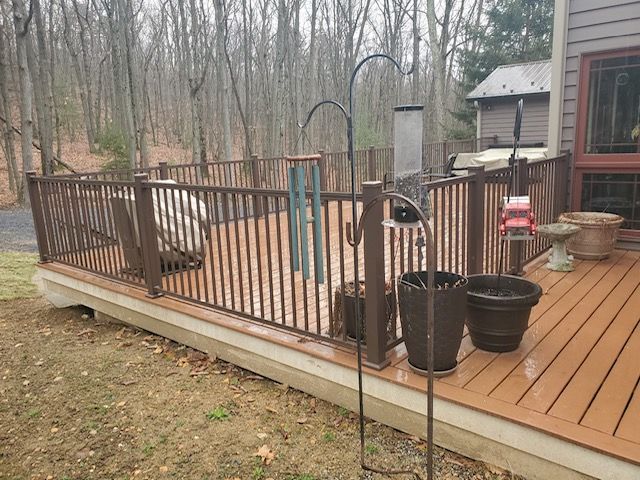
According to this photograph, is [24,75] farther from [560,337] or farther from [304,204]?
[560,337]

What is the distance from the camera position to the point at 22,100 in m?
11.1

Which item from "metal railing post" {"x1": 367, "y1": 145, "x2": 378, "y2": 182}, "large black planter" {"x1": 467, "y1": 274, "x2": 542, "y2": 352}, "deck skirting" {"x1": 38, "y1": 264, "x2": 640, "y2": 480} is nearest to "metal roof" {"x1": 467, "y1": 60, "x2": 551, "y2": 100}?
"metal railing post" {"x1": 367, "y1": 145, "x2": 378, "y2": 182}

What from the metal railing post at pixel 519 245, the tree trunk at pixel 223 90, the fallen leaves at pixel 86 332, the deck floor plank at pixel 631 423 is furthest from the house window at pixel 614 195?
the tree trunk at pixel 223 90

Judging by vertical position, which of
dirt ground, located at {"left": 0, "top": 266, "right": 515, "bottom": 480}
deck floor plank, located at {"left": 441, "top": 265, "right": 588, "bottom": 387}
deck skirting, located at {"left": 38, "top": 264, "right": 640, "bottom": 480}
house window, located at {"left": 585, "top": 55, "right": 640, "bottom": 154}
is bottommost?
dirt ground, located at {"left": 0, "top": 266, "right": 515, "bottom": 480}

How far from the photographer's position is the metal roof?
43.8 ft

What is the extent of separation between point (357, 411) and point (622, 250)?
3.59 metres

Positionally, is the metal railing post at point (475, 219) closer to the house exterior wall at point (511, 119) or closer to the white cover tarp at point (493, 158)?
the white cover tarp at point (493, 158)

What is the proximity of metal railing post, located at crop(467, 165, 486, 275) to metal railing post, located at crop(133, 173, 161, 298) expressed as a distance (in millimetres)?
2441

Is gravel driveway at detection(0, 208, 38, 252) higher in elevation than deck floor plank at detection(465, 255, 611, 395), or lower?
lower

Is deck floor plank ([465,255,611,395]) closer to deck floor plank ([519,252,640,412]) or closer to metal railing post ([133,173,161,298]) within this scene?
deck floor plank ([519,252,640,412])

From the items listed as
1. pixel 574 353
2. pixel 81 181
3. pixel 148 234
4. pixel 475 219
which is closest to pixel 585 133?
pixel 475 219

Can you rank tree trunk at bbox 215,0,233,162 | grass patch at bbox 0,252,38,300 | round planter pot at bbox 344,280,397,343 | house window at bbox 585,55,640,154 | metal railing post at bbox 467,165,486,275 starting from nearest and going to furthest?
1. round planter pot at bbox 344,280,397,343
2. metal railing post at bbox 467,165,486,275
3. house window at bbox 585,55,640,154
4. grass patch at bbox 0,252,38,300
5. tree trunk at bbox 215,0,233,162

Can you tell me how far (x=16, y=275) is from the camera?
6.68 m

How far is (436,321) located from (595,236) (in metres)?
2.90
